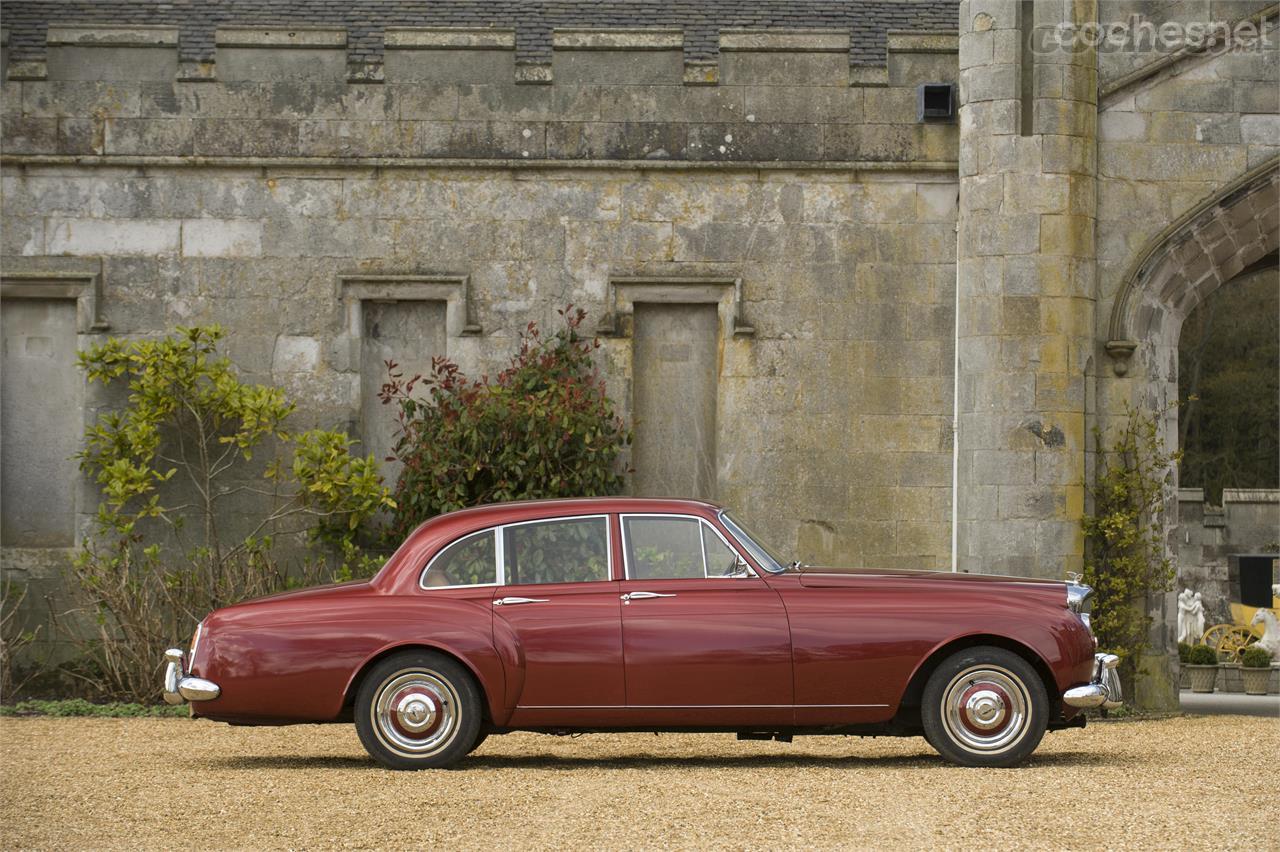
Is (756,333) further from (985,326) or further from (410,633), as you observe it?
(410,633)

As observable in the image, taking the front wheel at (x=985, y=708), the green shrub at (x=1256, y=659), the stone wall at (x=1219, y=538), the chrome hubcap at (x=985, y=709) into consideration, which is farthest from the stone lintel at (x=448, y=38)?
the stone wall at (x=1219, y=538)

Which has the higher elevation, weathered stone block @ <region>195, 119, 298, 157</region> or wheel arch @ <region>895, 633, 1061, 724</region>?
weathered stone block @ <region>195, 119, 298, 157</region>

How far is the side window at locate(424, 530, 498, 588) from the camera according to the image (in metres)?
8.98

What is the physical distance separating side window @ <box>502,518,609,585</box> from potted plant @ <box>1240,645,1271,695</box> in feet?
47.5

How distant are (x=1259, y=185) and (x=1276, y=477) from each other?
2467 cm

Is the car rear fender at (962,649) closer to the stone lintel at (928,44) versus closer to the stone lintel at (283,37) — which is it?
the stone lintel at (928,44)

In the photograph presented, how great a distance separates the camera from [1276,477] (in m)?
36.0

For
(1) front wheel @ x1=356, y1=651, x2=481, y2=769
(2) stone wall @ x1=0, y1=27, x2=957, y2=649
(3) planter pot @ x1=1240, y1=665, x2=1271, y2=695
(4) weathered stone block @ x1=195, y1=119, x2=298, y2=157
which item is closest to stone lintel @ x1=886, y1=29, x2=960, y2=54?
(2) stone wall @ x1=0, y1=27, x2=957, y2=649

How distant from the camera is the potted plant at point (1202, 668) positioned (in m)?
21.7

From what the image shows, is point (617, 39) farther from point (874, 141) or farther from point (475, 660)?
point (475, 660)

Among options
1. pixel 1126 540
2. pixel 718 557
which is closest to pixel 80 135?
pixel 718 557

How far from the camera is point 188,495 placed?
44.5 feet

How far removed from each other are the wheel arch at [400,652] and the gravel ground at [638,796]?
1.06 ft

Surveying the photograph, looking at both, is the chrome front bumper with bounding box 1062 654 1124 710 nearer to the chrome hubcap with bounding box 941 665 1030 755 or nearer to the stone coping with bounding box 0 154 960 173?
the chrome hubcap with bounding box 941 665 1030 755
